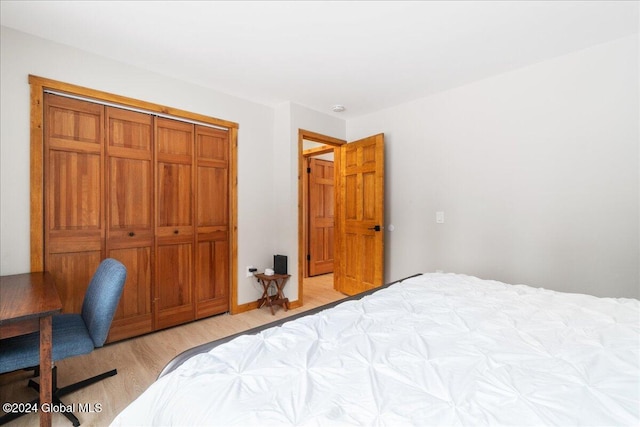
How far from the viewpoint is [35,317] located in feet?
4.54

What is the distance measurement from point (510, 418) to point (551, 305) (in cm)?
113

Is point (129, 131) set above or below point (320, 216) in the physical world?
above

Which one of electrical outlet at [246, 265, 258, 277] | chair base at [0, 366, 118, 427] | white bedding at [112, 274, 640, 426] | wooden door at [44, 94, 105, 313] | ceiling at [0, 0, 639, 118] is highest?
ceiling at [0, 0, 639, 118]

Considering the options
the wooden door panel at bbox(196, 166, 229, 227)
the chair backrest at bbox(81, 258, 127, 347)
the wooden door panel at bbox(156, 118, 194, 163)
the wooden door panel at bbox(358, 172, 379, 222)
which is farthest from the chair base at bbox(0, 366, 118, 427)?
the wooden door panel at bbox(358, 172, 379, 222)

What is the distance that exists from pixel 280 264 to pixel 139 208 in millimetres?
1577

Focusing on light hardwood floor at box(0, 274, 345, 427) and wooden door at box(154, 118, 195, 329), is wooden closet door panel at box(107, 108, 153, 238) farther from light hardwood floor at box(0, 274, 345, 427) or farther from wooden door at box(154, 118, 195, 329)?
light hardwood floor at box(0, 274, 345, 427)

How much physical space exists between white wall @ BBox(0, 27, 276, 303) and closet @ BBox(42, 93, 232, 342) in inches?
5.6

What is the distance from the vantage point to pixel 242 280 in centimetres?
340

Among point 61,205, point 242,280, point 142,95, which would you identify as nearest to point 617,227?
point 242,280

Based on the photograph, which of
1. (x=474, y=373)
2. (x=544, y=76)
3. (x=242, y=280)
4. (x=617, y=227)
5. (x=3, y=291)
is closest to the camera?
(x=474, y=373)

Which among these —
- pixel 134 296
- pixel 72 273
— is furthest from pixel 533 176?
pixel 72 273

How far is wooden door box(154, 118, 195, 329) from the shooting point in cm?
283

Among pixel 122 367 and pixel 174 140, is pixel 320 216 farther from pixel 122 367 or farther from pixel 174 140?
pixel 122 367

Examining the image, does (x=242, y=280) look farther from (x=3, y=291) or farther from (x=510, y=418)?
(x=510, y=418)
